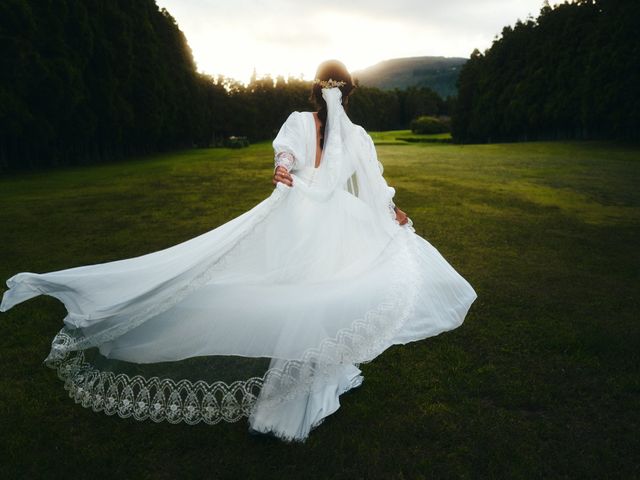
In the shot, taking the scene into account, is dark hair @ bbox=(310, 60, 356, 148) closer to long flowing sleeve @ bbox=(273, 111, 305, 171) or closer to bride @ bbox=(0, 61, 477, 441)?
bride @ bbox=(0, 61, 477, 441)

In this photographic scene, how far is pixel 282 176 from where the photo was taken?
336 cm

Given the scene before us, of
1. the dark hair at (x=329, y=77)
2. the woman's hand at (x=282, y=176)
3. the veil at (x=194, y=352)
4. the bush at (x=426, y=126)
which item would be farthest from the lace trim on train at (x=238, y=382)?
the bush at (x=426, y=126)

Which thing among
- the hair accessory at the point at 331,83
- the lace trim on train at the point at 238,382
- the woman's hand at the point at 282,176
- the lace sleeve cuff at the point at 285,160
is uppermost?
the hair accessory at the point at 331,83

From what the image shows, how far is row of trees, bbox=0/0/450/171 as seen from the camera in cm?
2395

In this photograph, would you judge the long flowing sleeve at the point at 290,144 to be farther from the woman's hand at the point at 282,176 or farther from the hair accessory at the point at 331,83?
the hair accessory at the point at 331,83

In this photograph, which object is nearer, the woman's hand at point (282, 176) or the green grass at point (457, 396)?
the green grass at point (457, 396)

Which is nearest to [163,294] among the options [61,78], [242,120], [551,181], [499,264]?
[499,264]

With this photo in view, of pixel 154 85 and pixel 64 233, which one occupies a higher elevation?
pixel 154 85

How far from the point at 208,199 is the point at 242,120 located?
65713mm

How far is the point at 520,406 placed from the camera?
3783mm

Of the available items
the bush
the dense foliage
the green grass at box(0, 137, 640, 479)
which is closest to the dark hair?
the green grass at box(0, 137, 640, 479)

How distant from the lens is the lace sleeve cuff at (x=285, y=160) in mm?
3428

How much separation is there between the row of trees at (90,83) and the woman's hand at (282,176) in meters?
12.9

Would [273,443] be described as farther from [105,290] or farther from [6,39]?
[6,39]
